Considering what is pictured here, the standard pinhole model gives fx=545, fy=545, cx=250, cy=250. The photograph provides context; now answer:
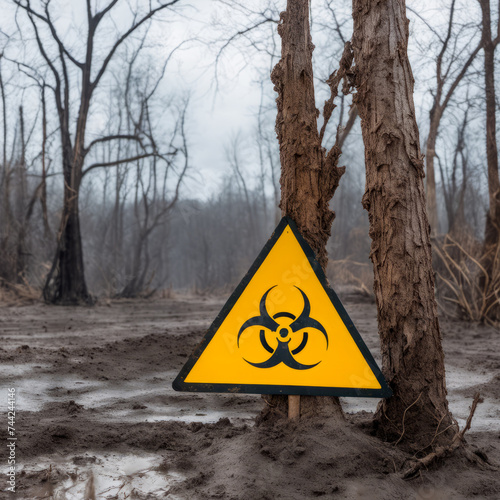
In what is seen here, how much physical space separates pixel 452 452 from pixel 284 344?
3.07ft

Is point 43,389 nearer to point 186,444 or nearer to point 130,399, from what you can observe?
point 130,399

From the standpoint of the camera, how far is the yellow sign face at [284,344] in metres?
2.61

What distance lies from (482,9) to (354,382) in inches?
457

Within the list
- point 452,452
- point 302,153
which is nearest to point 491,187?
point 302,153

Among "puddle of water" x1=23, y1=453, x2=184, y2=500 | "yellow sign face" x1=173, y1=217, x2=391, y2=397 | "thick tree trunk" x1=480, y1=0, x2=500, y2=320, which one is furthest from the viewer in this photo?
"thick tree trunk" x1=480, y1=0, x2=500, y2=320

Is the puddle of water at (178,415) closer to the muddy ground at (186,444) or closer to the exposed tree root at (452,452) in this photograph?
the muddy ground at (186,444)

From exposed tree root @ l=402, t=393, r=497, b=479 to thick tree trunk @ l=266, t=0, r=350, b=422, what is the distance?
495 millimetres

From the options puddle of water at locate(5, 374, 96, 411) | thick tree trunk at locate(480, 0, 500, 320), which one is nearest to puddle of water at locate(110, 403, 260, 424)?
puddle of water at locate(5, 374, 96, 411)

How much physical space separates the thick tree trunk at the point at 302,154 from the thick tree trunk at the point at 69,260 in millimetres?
11526

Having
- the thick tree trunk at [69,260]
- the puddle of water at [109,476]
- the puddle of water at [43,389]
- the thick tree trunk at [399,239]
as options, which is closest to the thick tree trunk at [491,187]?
the thick tree trunk at [399,239]

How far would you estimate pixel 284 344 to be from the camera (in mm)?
2654

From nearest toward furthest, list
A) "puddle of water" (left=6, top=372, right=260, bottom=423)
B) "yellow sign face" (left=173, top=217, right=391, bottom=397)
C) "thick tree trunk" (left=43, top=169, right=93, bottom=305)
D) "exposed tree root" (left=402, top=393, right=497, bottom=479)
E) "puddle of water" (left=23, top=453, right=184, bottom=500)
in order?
"puddle of water" (left=23, top=453, right=184, bottom=500)
"exposed tree root" (left=402, top=393, right=497, bottom=479)
"yellow sign face" (left=173, top=217, right=391, bottom=397)
"puddle of water" (left=6, top=372, right=260, bottom=423)
"thick tree trunk" (left=43, top=169, right=93, bottom=305)

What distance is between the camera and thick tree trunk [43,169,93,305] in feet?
45.1

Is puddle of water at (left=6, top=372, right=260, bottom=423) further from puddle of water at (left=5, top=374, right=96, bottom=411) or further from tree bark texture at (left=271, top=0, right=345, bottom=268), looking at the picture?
tree bark texture at (left=271, top=0, right=345, bottom=268)
